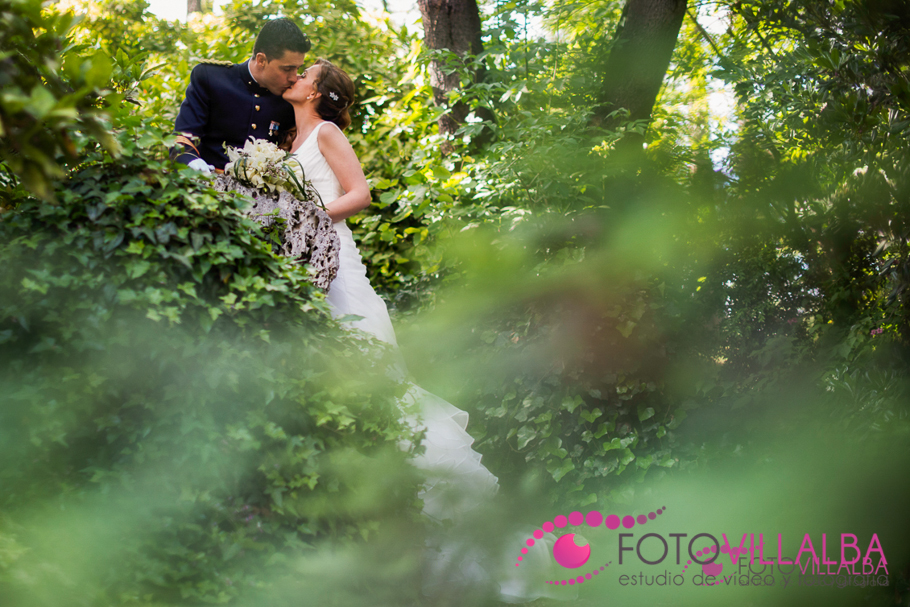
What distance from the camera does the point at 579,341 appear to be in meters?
3.27

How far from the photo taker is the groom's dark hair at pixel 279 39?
9.21ft

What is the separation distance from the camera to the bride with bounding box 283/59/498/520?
2467 mm

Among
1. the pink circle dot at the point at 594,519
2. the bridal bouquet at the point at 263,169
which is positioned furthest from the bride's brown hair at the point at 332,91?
the pink circle dot at the point at 594,519

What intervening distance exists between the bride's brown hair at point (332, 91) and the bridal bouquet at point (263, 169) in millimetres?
668

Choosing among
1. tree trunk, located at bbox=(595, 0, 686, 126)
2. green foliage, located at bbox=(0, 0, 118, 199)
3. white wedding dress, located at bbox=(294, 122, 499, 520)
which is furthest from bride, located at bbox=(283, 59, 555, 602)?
tree trunk, located at bbox=(595, 0, 686, 126)

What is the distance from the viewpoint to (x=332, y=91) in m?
2.91

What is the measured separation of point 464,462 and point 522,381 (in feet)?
2.98

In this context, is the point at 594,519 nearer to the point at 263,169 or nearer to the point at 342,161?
the point at 342,161

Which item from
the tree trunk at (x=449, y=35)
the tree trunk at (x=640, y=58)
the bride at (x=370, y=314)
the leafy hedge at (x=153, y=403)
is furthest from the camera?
the tree trunk at (x=449, y=35)

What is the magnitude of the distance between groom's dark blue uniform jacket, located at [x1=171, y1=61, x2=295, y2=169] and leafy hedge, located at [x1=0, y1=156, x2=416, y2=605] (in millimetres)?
1251

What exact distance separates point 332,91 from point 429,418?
1608 mm

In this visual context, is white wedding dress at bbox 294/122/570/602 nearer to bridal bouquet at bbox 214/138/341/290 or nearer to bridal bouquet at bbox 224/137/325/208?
bridal bouquet at bbox 214/138/341/290

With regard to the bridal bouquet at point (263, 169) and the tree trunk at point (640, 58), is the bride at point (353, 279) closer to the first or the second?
the bridal bouquet at point (263, 169)

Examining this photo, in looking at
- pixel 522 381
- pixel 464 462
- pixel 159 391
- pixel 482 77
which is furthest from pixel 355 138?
pixel 159 391
